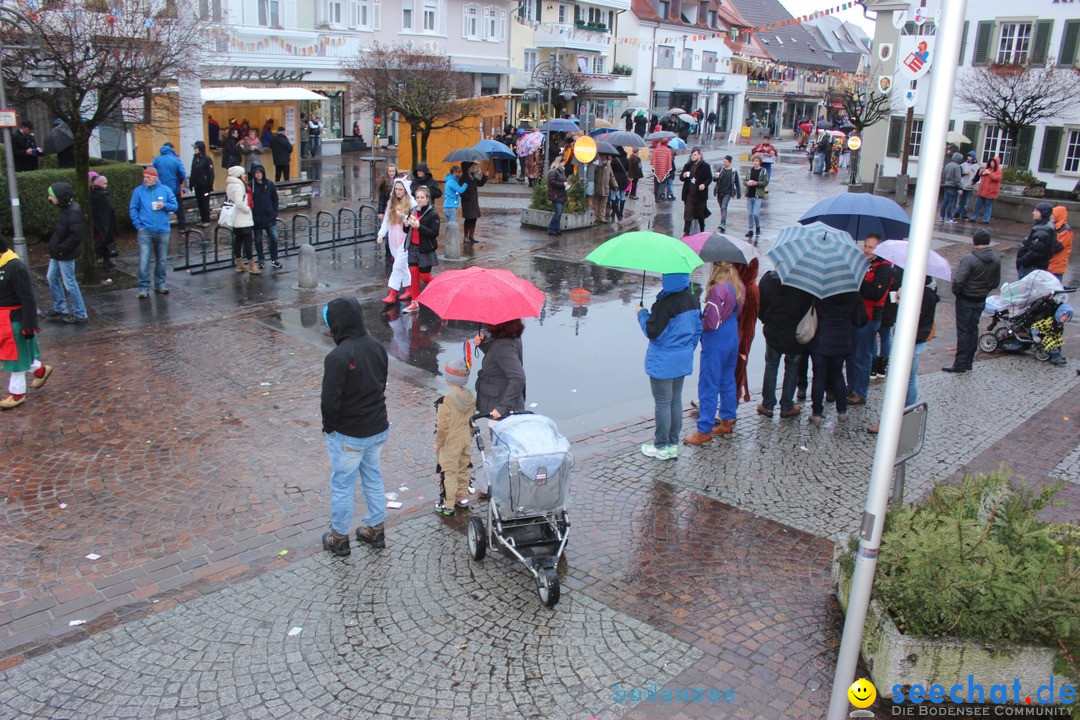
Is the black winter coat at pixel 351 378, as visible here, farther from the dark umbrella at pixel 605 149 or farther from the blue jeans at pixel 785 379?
the dark umbrella at pixel 605 149

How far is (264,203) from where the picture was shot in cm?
1438

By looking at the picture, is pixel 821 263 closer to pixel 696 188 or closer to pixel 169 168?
pixel 696 188

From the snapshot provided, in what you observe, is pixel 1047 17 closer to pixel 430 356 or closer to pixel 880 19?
pixel 880 19

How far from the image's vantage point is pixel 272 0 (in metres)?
29.3

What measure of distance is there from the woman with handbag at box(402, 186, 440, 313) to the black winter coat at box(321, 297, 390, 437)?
19.6ft

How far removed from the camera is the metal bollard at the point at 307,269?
44.8 feet

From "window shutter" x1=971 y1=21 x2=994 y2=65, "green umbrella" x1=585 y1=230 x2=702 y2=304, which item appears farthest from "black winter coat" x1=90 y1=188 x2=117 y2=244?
"window shutter" x1=971 y1=21 x2=994 y2=65

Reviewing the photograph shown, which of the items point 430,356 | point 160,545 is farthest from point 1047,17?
→ point 160,545

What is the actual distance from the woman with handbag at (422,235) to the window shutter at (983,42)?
26081 millimetres

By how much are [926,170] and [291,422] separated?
20.9 feet

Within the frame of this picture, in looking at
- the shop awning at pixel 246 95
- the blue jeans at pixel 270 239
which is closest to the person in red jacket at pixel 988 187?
the shop awning at pixel 246 95

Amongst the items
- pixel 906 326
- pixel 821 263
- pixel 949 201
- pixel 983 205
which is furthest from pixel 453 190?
pixel 983 205

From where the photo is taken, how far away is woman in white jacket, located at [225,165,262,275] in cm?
1388

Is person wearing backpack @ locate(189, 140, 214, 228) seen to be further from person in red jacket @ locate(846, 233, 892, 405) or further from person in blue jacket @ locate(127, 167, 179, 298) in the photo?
Result: person in red jacket @ locate(846, 233, 892, 405)
